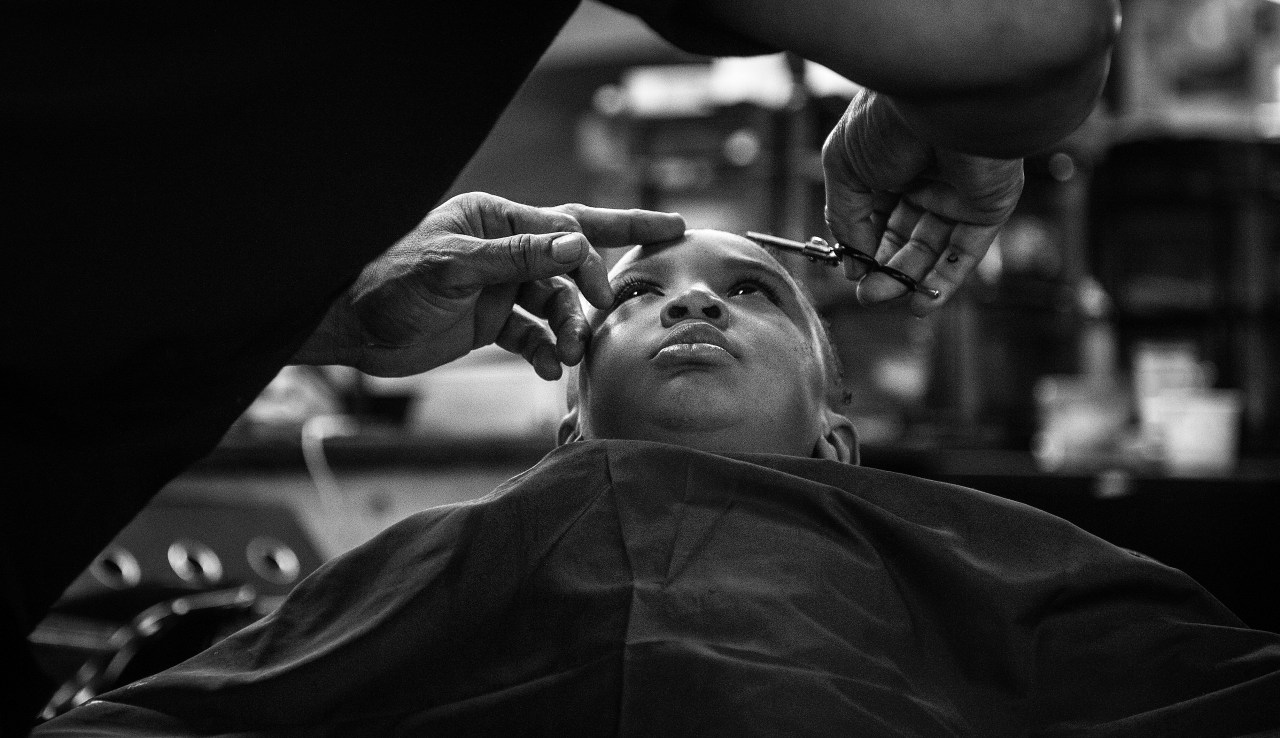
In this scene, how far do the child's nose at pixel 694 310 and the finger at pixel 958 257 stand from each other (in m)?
0.24

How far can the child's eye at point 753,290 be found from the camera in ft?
4.84

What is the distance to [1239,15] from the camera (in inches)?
226

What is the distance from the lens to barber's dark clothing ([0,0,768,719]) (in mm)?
722

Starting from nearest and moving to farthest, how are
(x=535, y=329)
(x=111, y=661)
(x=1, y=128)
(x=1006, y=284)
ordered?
(x=1, y=128)
(x=535, y=329)
(x=111, y=661)
(x=1006, y=284)

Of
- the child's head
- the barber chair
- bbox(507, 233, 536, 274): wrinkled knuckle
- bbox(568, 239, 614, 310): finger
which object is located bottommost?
the barber chair

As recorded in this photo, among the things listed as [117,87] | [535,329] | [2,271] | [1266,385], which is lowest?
[1266,385]

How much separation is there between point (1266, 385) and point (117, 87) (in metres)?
5.86

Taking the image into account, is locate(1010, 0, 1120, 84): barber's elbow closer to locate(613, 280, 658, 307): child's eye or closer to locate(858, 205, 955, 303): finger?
locate(858, 205, 955, 303): finger

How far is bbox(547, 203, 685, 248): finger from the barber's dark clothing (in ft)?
1.80

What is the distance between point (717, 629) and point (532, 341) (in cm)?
52

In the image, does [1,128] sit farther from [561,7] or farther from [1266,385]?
[1266,385]

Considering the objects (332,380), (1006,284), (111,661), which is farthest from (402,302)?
(1006,284)

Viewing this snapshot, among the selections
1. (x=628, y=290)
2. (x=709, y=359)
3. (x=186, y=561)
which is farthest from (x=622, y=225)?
(x=186, y=561)

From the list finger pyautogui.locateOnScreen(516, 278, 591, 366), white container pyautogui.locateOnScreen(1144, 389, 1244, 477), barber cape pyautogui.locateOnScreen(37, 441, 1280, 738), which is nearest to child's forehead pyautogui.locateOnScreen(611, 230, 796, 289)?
finger pyautogui.locateOnScreen(516, 278, 591, 366)
